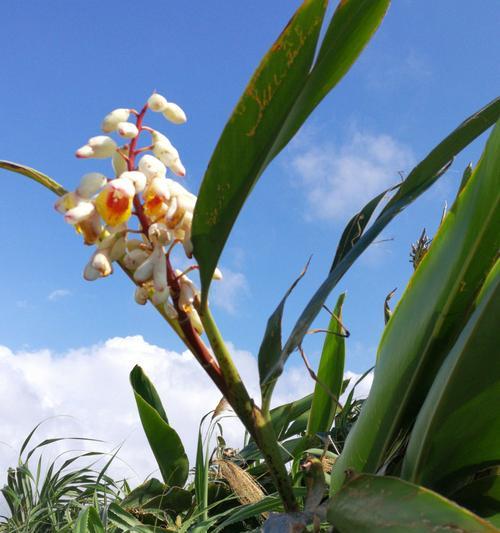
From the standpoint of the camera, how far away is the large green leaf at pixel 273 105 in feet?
2.42

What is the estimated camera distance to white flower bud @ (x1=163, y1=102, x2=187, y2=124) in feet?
2.85

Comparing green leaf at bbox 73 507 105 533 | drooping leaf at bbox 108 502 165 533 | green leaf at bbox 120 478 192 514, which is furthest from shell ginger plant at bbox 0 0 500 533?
green leaf at bbox 120 478 192 514

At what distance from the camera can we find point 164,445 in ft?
5.64

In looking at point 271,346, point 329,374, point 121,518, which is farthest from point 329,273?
point 121,518

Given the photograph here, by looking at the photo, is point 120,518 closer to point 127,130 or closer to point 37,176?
point 37,176

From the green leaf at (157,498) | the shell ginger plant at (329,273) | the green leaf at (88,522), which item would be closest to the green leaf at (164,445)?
the green leaf at (157,498)

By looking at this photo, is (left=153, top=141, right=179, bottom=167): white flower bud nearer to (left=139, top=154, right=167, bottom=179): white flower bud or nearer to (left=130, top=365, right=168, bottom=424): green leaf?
(left=139, top=154, right=167, bottom=179): white flower bud

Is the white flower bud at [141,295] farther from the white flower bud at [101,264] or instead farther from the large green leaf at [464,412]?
the large green leaf at [464,412]

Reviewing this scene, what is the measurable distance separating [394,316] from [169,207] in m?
0.37

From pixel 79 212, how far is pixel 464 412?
21.0 inches

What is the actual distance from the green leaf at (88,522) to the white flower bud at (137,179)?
719mm

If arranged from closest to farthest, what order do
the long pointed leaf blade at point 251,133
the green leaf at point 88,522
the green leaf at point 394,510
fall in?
the green leaf at point 394,510 → the long pointed leaf blade at point 251,133 → the green leaf at point 88,522

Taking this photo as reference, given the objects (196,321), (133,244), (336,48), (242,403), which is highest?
(336,48)

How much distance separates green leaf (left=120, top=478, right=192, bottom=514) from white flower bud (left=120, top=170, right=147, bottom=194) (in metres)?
1.12
